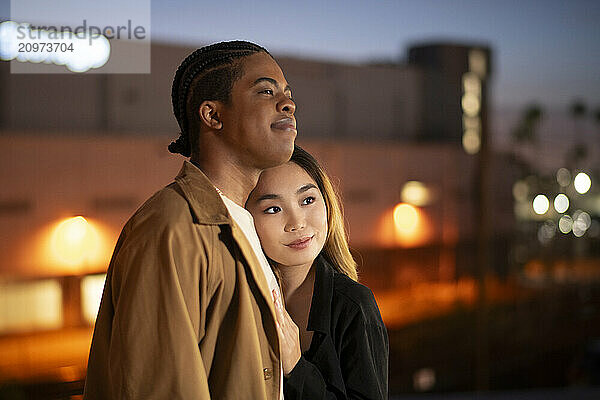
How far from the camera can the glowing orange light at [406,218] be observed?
3.88 metres

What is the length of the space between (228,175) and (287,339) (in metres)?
0.35

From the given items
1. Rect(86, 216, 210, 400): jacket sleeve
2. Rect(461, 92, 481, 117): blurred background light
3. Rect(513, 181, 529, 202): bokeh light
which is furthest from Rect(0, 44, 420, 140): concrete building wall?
Rect(86, 216, 210, 400): jacket sleeve

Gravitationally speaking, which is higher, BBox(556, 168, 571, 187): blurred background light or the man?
BBox(556, 168, 571, 187): blurred background light

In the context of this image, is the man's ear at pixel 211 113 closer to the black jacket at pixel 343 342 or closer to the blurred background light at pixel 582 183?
the black jacket at pixel 343 342

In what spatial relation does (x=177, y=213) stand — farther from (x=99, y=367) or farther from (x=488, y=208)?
(x=488, y=208)

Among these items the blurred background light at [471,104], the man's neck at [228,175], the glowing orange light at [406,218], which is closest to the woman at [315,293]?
the man's neck at [228,175]

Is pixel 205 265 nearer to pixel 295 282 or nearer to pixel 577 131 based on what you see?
pixel 295 282

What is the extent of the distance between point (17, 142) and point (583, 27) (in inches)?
136

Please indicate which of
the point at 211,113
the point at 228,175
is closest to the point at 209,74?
the point at 211,113

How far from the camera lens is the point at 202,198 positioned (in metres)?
1.17

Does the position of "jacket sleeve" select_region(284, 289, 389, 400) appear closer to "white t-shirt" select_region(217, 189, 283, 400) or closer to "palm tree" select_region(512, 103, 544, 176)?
"white t-shirt" select_region(217, 189, 283, 400)

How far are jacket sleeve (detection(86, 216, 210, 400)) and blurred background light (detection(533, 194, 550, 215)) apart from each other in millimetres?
3511

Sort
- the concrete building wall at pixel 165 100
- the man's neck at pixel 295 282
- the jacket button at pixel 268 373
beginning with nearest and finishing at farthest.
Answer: the jacket button at pixel 268 373 → the man's neck at pixel 295 282 → the concrete building wall at pixel 165 100

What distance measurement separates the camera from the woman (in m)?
1.39
